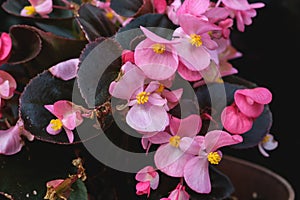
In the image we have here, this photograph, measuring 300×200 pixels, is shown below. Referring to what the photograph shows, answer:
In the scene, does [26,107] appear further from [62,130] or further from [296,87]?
[296,87]

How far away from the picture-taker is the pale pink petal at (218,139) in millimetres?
544

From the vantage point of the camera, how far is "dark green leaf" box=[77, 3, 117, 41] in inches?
24.7

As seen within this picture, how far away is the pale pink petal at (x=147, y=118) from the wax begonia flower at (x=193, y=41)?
0.06 meters

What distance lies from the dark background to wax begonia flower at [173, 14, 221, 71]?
0.63m

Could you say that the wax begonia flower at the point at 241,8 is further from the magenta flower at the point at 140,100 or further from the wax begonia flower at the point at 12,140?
the wax begonia flower at the point at 12,140

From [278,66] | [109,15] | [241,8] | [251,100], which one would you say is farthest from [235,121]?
[278,66]

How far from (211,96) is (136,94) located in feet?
0.55

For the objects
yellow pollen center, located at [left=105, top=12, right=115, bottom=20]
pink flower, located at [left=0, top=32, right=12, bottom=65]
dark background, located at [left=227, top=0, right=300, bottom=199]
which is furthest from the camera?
dark background, located at [left=227, top=0, right=300, bottom=199]

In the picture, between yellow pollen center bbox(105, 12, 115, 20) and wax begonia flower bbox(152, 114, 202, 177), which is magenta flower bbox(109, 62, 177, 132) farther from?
yellow pollen center bbox(105, 12, 115, 20)

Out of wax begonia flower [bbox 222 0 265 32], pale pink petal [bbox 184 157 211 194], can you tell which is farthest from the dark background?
pale pink petal [bbox 184 157 211 194]

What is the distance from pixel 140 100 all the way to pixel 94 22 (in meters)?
0.17

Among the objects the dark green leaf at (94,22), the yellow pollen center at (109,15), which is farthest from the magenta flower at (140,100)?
the yellow pollen center at (109,15)

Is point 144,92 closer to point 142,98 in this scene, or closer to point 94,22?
point 142,98

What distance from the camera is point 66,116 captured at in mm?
562
